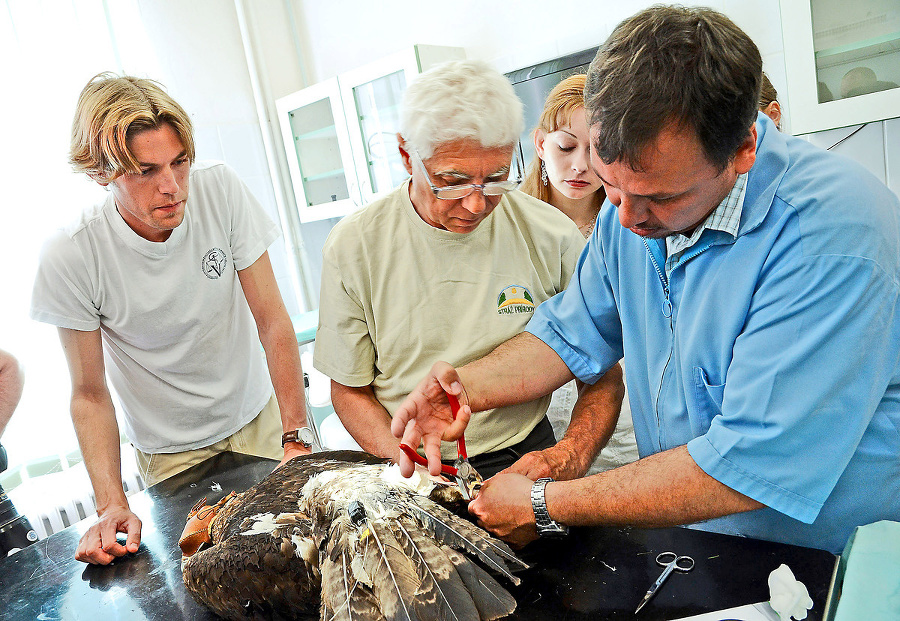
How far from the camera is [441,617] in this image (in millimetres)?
930

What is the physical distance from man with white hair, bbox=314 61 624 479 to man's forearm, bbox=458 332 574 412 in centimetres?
5

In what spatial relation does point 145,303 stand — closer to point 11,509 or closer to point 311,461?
point 11,509

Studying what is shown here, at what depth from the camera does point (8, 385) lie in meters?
2.00

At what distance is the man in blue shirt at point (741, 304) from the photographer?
3.26ft

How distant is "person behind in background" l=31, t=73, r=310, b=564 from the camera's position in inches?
68.6

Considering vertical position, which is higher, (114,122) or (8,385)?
(114,122)

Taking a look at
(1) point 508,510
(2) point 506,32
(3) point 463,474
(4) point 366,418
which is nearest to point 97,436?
(4) point 366,418

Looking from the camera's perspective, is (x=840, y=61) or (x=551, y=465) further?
(x=840, y=61)

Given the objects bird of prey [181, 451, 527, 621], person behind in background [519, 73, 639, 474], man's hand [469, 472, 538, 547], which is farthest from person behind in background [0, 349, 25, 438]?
person behind in background [519, 73, 639, 474]

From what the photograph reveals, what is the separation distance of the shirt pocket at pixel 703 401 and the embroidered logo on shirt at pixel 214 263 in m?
1.48

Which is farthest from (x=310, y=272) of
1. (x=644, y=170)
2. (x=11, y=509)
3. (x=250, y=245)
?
(x=644, y=170)

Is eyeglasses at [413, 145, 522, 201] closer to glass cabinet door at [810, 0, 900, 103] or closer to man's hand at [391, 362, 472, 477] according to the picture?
man's hand at [391, 362, 472, 477]

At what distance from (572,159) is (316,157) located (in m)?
2.59

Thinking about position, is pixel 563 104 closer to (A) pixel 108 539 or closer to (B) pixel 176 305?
(B) pixel 176 305
